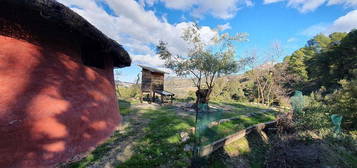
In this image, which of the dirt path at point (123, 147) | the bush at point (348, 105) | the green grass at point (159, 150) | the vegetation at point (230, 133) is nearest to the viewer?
the dirt path at point (123, 147)

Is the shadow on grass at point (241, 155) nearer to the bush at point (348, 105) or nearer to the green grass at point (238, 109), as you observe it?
the green grass at point (238, 109)

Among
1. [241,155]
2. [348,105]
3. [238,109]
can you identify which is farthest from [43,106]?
[348,105]

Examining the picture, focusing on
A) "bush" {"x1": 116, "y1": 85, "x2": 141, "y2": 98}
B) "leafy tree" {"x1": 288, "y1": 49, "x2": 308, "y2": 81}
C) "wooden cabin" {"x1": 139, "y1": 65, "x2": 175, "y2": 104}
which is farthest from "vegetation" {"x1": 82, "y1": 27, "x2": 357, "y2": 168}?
"leafy tree" {"x1": 288, "y1": 49, "x2": 308, "y2": 81}

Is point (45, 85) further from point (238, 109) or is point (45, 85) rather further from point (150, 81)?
point (238, 109)

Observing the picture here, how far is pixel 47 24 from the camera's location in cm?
384

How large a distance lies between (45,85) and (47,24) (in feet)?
4.66

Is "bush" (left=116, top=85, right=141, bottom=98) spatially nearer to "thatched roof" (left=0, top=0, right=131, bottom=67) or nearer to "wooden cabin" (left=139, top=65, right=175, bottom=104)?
"wooden cabin" (left=139, top=65, right=175, bottom=104)

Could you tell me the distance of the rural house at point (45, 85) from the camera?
3.18m

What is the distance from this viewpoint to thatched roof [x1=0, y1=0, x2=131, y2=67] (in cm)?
319

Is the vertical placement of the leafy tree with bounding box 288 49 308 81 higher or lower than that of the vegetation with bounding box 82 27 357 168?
higher

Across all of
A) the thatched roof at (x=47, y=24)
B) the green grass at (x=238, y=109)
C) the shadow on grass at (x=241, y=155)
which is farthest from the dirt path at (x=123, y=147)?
the green grass at (x=238, y=109)

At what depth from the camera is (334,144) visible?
9.06 meters

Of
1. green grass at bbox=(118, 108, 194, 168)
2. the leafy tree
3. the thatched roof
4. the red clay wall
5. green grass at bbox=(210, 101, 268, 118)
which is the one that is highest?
the leafy tree

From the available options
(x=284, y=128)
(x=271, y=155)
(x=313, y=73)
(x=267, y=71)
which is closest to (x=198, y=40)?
(x=284, y=128)
